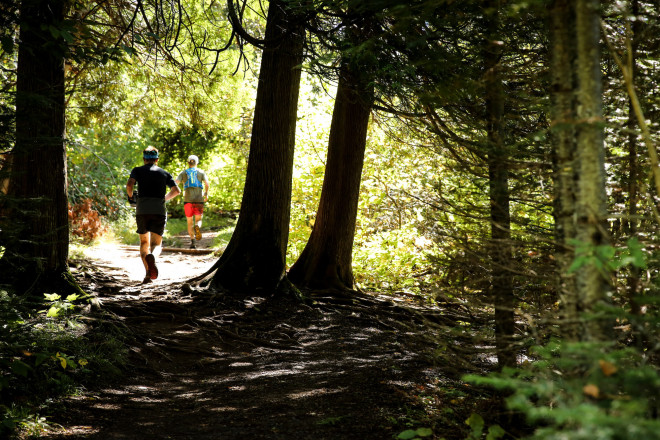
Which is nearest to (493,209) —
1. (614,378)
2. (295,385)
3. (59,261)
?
(614,378)

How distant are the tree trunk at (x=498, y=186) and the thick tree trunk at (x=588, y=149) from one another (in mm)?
834

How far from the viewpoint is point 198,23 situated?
34.1 ft

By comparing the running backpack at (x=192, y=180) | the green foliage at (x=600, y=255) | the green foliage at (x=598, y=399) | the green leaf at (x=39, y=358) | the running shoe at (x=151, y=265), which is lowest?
the green leaf at (x=39, y=358)

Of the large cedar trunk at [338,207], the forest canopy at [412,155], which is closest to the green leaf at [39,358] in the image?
the forest canopy at [412,155]

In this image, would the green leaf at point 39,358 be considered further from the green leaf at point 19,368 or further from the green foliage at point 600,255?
the green foliage at point 600,255

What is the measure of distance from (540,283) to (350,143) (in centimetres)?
546

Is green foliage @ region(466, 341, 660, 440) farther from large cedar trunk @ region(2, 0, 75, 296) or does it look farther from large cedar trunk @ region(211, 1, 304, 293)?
large cedar trunk @ region(211, 1, 304, 293)

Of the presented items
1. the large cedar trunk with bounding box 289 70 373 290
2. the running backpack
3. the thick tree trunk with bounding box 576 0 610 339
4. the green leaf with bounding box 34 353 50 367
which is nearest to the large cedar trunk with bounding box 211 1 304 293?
the large cedar trunk with bounding box 289 70 373 290

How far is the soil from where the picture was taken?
420cm

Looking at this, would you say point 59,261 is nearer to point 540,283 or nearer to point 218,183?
point 540,283

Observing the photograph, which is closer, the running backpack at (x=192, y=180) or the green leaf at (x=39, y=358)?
the green leaf at (x=39, y=358)

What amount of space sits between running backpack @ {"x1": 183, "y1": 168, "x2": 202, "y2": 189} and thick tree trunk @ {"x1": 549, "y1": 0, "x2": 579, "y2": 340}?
11124mm

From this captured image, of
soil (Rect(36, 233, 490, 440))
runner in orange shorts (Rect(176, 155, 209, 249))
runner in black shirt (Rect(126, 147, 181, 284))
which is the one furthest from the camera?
runner in orange shorts (Rect(176, 155, 209, 249))

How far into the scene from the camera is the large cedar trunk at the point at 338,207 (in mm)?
8992
